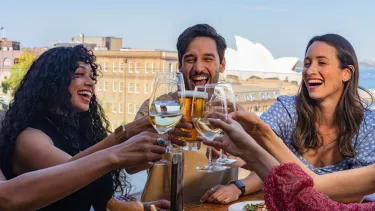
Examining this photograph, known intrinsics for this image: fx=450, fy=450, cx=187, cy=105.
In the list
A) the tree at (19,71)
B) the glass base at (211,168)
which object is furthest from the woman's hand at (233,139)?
the tree at (19,71)

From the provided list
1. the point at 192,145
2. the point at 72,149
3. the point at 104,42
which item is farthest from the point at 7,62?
the point at 192,145

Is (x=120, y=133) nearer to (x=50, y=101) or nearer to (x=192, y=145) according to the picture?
(x=192, y=145)

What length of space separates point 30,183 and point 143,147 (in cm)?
30

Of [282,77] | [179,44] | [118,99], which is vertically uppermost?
[179,44]

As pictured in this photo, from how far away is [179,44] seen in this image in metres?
2.03

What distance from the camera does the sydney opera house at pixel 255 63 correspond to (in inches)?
581

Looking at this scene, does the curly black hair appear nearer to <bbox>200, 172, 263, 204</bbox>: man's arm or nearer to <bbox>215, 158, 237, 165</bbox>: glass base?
<bbox>200, 172, 263, 204</bbox>: man's arm

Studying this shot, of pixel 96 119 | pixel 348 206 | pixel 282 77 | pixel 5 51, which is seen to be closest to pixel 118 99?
pixel 5 51

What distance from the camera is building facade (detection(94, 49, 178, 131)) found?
675 inches

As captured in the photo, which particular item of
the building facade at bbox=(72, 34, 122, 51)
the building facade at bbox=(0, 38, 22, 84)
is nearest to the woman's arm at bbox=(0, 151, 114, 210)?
the building facade at bbox=(0, 38, 22, 84)

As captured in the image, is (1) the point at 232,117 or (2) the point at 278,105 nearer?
(1) the point at 232,117

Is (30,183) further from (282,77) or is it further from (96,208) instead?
→ (282,77)

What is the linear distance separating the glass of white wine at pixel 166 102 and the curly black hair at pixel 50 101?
77 centimetres

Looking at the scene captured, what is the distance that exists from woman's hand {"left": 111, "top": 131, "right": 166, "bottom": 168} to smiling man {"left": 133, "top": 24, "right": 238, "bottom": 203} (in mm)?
652
